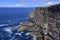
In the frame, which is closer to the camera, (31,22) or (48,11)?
(48,11)

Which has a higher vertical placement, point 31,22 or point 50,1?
point 50,1

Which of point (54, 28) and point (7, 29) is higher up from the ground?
point (54, 28)

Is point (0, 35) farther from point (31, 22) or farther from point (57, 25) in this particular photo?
point (57, 25)

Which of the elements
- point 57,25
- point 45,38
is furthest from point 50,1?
point 45,38

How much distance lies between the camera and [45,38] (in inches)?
468

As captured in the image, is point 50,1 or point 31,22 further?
point 31,22

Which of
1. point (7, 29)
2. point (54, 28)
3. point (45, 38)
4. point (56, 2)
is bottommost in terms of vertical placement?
point (7, 29)

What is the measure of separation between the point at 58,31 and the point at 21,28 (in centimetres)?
589

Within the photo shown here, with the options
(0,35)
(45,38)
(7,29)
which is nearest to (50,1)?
(45,38)

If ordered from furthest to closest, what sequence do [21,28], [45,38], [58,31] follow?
[21,28], [45,38], [58,31]

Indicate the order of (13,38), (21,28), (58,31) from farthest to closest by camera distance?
1. (21,28)
2. (13,38)
3. (58,31)

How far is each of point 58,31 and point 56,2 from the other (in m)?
1.76

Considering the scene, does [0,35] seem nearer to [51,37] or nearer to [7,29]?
[7,29]

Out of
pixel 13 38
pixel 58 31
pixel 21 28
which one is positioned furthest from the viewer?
pixel 21 28
